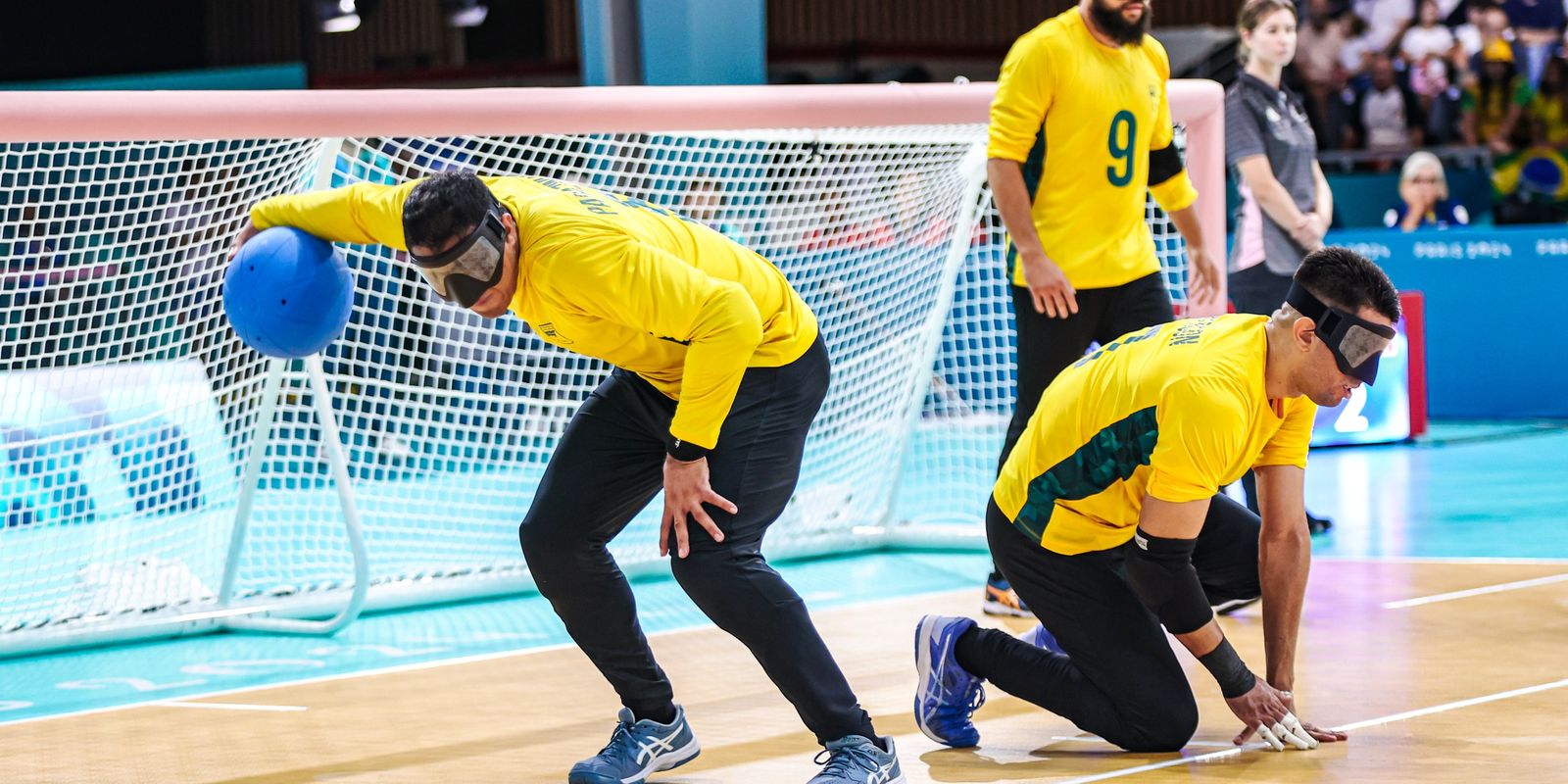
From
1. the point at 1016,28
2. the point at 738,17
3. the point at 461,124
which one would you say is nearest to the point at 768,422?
the point at 461,124

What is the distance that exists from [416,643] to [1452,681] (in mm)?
3200

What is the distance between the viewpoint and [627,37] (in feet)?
26.1

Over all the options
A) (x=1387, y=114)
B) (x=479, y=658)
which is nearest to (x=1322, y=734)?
(x=479, y=658)

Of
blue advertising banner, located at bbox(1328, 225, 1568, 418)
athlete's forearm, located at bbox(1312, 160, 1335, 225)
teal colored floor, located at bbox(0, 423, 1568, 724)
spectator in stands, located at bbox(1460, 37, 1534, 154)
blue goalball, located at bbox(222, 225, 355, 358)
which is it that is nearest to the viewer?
blue goalball, located at bbox(222, 225, 355, 358)

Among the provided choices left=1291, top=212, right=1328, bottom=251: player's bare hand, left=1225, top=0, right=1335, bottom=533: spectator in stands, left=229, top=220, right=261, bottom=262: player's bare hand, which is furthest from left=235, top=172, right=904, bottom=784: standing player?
left=1291, top=212, right=1328, bottom=251: player's bare hand

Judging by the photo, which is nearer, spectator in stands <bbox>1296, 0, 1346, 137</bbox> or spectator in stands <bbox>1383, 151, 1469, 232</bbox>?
spectator in stands <bbox>1383, 151, 1469, 232</bbox>

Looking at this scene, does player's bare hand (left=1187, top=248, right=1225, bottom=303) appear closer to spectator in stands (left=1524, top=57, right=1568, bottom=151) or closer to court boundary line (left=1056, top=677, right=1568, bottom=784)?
court boundary line (left=1056, top=677, right=1568, bottom=784)

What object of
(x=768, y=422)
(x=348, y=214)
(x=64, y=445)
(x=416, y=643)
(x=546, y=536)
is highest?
(x=348, y=214)

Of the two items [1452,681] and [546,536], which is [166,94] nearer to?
[546,536]

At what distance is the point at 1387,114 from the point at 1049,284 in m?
9.96

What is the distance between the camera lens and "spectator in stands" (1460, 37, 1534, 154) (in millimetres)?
14141

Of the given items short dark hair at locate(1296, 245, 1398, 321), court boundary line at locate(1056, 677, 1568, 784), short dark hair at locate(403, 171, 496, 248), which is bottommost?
court boundary line at locate(1056, 677, 1568, 784)

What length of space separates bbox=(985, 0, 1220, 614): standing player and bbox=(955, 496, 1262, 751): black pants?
1.29 metres

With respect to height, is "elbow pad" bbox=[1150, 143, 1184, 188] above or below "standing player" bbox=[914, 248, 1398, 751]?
above
